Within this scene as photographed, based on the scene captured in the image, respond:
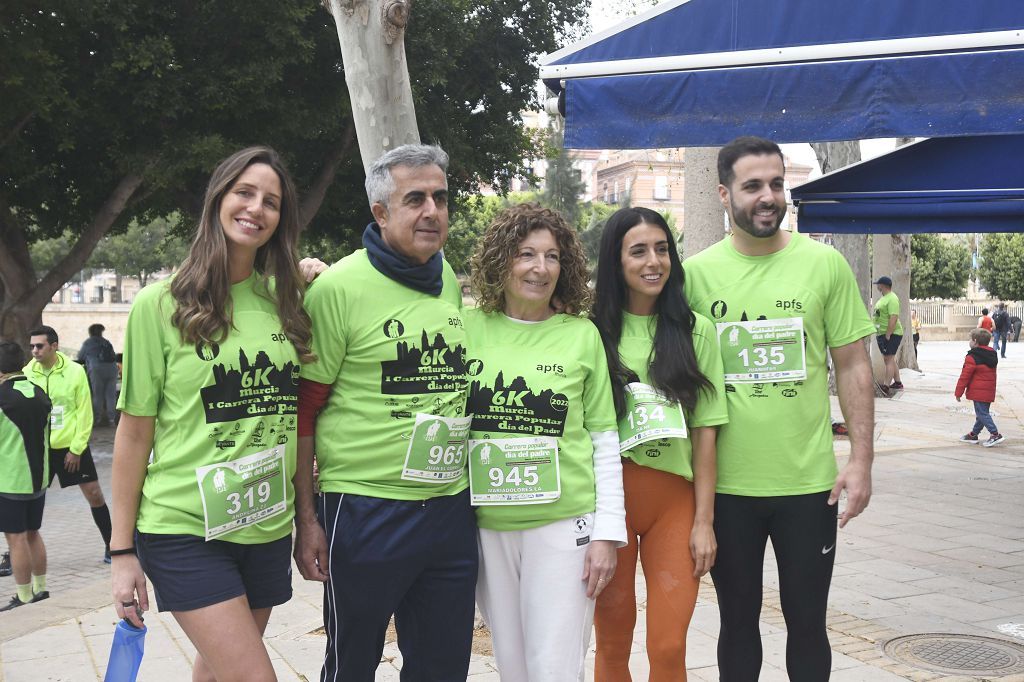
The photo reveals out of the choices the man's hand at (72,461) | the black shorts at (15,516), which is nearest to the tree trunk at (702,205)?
the man's hand at (72,461)

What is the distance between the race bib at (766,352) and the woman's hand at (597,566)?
720 mm

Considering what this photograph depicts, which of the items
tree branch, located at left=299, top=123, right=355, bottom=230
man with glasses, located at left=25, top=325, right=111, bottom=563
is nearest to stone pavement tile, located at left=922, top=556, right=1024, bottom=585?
man with glasses, located at left=25, top=325, right=111, bottom=563

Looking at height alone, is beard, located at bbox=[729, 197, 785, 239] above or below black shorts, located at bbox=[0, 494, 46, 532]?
above

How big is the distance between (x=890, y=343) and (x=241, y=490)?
17.1 m

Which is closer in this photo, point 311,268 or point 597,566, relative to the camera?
point 597,566

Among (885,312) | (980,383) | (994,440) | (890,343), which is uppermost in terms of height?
(885,312)

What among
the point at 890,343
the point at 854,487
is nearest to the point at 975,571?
the point at 854,487

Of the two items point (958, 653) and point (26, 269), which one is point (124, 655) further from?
point (26, 269)

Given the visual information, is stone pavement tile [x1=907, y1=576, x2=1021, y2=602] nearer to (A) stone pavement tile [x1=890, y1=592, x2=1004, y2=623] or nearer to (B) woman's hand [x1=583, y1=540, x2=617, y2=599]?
(A) stone pavement tile [x1=890, y1=592, x2=1004, y2=623]

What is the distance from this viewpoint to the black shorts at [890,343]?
1792 cm

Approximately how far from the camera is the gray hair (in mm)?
2941

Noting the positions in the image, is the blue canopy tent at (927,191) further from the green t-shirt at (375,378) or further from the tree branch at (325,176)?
the tree branch at (325,176)

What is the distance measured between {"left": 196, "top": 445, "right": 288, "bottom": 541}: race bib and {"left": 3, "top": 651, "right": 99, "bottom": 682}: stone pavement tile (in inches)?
102

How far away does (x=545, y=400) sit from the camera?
2.93m
